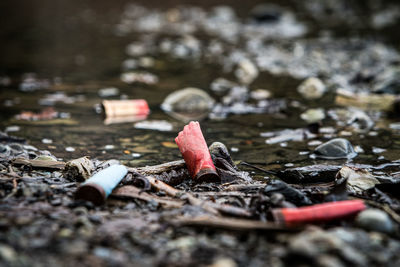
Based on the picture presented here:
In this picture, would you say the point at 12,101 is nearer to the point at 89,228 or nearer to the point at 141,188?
the point at 141,188

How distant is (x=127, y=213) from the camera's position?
7.69ft

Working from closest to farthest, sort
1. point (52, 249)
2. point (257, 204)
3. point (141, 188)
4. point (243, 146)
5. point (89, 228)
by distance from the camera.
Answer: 1. point (52, 249)
2. point (89, 228)
3. point (257, 204)
4. point (141, 188)
5. point (243, 146)

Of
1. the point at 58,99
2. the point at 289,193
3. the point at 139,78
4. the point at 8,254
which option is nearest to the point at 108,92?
the point at 58,99

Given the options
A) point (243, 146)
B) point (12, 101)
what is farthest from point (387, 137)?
point (12, 101)

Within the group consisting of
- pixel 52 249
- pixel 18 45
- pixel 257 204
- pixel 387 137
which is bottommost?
pixel 387 137

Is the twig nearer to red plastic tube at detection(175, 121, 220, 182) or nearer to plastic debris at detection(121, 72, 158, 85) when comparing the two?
red plastic tube at detection(175, 121, 220, 182)

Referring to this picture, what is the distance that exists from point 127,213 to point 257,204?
2.49 ft

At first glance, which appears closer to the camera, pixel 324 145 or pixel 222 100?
pixel 324 145

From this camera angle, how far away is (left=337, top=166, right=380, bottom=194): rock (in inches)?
111

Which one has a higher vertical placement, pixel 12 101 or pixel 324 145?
pixel 12 101

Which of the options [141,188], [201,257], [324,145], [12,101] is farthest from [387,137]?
[12,101]

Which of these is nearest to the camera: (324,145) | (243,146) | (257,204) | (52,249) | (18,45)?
(52,249)

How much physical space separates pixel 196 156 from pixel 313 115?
2521 millimetres

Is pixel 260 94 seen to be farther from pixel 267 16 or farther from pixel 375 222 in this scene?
pixel 267 16
